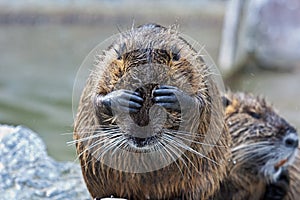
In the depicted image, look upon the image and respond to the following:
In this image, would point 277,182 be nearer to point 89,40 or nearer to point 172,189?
point 172,189

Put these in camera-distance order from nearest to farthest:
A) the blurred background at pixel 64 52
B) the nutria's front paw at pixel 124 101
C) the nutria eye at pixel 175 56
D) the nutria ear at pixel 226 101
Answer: the nutria's front paw at pixel 124 101
the nutria eye at pixel 175 56
the nutria ear at pixel 226 101
the blurred background at pixel 64 52

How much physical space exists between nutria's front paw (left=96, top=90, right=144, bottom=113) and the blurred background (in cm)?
251

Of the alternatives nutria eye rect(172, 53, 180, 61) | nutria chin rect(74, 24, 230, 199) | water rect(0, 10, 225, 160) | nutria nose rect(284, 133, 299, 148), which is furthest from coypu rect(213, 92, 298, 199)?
water rect(0, 10, 225, 160)

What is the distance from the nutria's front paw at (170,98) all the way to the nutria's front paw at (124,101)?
5 cm

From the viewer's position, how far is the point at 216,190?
2.52 metres

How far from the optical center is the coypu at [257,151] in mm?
2846

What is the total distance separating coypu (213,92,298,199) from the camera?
2.85 metres

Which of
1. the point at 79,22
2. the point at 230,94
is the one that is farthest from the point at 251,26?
the point at 230,94

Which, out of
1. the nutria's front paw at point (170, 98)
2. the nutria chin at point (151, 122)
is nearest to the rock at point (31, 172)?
the nutria chin at point (151, 122)

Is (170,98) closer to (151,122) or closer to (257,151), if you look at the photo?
(151,122)

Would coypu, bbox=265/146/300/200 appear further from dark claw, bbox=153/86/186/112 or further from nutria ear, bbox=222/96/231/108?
dark claw, bbox=153/86/186/112

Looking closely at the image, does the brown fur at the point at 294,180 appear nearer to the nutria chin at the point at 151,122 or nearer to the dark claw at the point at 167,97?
the nutria chin at the point at 151,122

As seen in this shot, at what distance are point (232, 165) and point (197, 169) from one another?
527 millimetres

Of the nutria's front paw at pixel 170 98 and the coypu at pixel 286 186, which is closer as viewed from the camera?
the nutria's front paw at pixel 170 98
